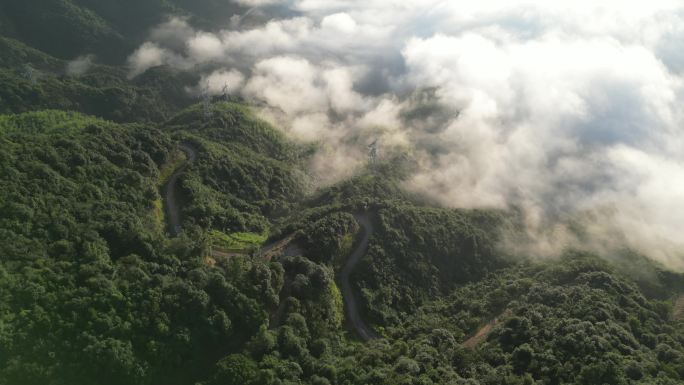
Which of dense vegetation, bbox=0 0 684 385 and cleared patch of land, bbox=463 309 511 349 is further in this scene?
cleared patch of land, bbox=463 309 511 349

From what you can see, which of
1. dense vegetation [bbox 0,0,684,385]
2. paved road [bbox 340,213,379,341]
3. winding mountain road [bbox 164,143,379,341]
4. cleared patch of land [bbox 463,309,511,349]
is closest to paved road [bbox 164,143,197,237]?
winding mountain road [bbox 164,143,379,341]

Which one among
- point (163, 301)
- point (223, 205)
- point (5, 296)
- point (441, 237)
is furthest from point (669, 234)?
point (5, 296)

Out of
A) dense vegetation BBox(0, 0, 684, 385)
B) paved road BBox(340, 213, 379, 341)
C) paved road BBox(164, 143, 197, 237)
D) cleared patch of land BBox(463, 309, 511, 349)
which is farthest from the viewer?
paved road BBox(164, 143, 197, 237)

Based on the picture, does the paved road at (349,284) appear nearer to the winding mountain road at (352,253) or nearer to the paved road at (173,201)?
the winding mountain road at (352,253)

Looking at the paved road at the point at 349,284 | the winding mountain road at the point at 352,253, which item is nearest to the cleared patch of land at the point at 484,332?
the winding mountain road at the point at 352,253

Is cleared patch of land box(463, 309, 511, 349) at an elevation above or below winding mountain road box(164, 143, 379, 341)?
below

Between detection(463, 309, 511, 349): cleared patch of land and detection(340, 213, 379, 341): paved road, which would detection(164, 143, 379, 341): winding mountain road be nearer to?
detection(340, 213, 379, 341): paved road
